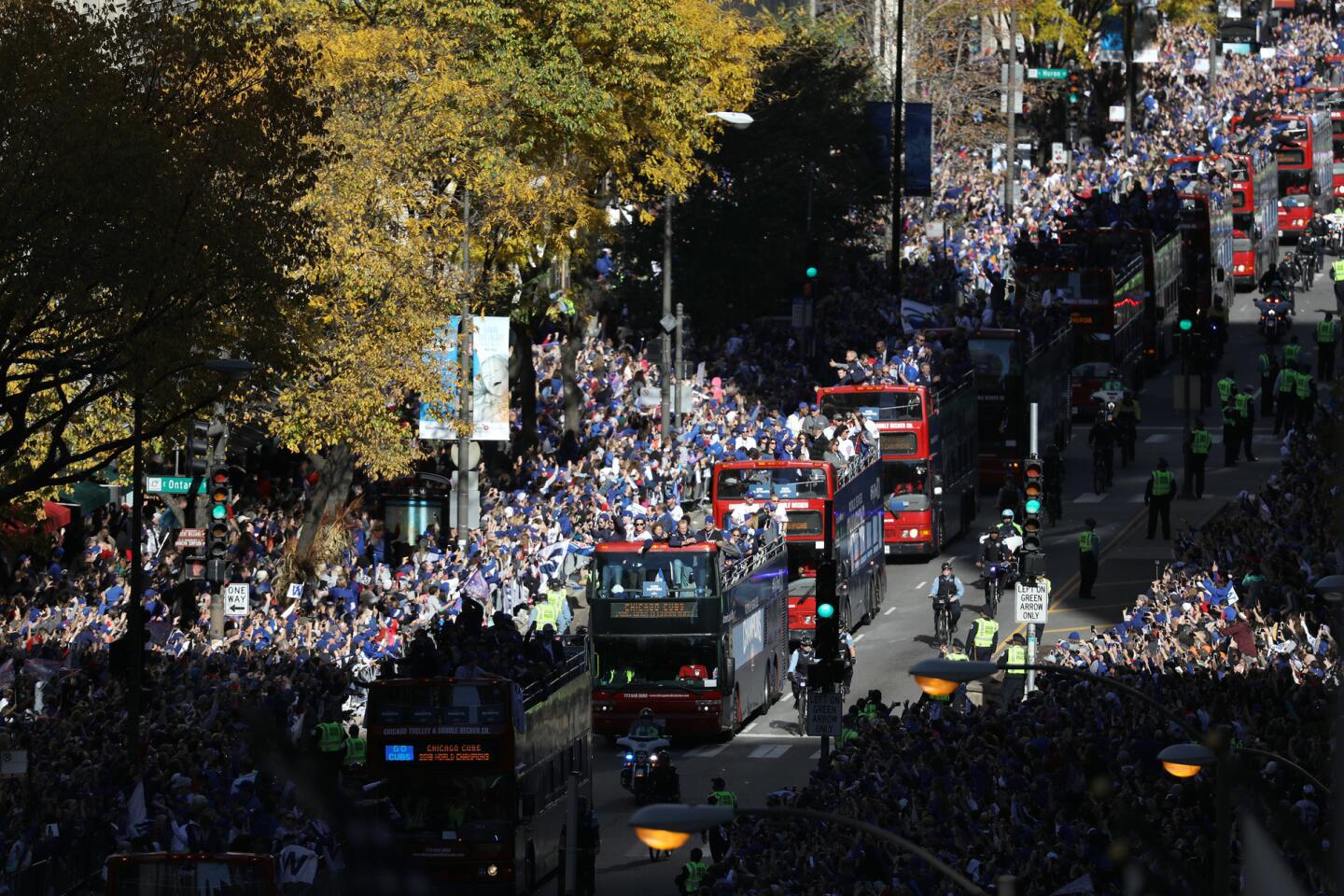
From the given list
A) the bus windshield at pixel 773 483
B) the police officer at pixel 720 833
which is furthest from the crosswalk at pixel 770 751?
the police officer at pixel 720 833

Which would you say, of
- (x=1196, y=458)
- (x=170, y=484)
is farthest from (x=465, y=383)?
(x=1196, y=458)

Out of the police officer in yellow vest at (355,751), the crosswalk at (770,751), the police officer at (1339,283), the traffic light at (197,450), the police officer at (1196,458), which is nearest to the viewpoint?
the police officer in yellow vest at (355,751)

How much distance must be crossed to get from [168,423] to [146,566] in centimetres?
1172

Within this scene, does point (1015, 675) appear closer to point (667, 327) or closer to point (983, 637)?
point (983, 637)

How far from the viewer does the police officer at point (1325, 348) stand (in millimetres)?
63719

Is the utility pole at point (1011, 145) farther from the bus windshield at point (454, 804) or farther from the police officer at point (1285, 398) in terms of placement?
the bus windshield at point (454, 804)

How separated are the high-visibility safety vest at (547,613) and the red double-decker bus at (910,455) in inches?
395

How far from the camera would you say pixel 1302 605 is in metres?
30.8

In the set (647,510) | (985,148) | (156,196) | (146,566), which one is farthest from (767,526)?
(985,148)

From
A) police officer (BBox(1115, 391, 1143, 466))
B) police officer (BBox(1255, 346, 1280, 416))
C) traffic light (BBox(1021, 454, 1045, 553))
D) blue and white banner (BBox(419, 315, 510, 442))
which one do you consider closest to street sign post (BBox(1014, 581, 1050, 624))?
traffic light (BBox(1021, 454, 1045, 553))

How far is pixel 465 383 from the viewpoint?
47.4 meters

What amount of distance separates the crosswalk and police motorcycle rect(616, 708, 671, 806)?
261 centimetres

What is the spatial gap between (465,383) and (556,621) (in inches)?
245

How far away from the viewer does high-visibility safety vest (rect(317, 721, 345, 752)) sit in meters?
30.5
